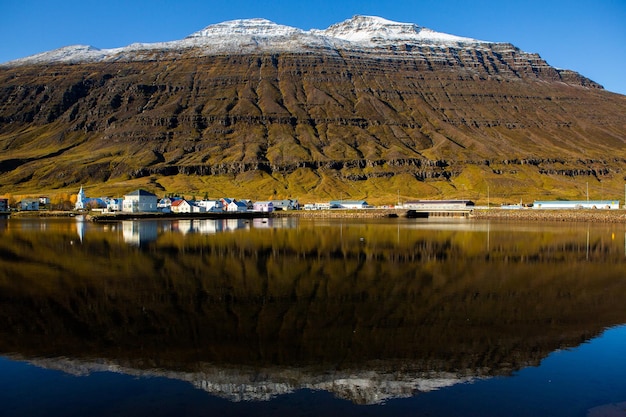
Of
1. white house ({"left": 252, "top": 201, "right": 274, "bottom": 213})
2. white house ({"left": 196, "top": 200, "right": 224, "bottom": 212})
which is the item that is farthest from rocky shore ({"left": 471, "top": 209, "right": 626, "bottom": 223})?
white house ({"left": 196, "top": 200, "right": 224, "bottom": 212})

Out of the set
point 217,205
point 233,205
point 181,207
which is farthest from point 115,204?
point 233,205

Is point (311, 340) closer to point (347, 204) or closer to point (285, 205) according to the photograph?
point (285, 205)

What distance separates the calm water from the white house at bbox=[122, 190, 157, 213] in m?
104

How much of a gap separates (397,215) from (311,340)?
401 feet

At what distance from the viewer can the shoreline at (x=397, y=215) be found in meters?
119

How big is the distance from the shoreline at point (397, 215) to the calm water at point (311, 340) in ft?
293

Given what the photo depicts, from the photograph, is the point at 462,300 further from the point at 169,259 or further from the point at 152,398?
the point at 169,259

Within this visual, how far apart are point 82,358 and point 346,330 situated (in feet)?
32.5

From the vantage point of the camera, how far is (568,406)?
14.4m

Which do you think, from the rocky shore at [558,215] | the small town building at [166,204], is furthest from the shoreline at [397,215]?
the small town building at [166,204]

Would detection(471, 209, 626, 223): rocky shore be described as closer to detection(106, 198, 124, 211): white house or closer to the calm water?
the calm water

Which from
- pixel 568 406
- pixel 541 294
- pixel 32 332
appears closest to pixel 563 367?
pixel 568 406

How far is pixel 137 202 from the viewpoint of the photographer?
139 m

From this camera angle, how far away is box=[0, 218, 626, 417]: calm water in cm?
1478
